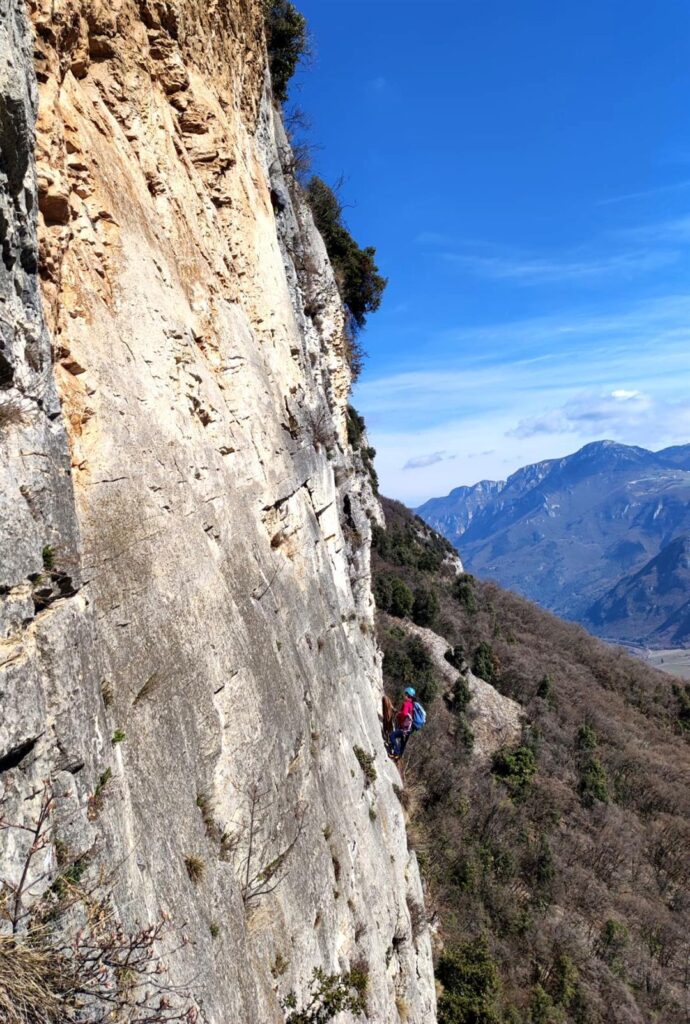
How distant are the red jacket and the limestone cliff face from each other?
3.07 metres

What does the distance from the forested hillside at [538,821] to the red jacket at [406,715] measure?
4.21 metres

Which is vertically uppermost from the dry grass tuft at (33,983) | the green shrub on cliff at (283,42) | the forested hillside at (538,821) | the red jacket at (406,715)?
the green shrub on cliff at (283,42)

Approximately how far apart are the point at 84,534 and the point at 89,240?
3341mm

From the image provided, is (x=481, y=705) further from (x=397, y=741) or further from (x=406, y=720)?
(x=406, y=720)

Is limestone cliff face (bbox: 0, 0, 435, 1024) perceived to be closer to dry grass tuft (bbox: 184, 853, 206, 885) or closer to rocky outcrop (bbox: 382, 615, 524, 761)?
dry grass tuft (bbox: 184, 853, 206, 885)

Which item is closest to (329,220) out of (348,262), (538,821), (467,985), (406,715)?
(348,262)

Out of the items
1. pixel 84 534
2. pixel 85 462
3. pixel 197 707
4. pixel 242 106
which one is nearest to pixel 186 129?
pixel 242 106

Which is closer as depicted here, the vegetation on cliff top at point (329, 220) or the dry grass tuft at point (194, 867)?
the dry grass tuft at point (194, 867)

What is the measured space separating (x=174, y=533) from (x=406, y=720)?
1105cm

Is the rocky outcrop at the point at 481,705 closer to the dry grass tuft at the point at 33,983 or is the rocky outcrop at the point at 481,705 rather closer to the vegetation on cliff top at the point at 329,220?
the vegetation on cliff top at the point at 329,220

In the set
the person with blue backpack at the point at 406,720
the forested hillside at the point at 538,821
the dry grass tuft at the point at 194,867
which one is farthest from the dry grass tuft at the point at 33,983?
the forested hillside at the point at 538,821

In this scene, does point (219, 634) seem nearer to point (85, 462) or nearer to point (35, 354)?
point (85, 462)

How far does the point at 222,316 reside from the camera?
9680 mm

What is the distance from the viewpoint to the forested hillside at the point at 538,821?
912 inches
